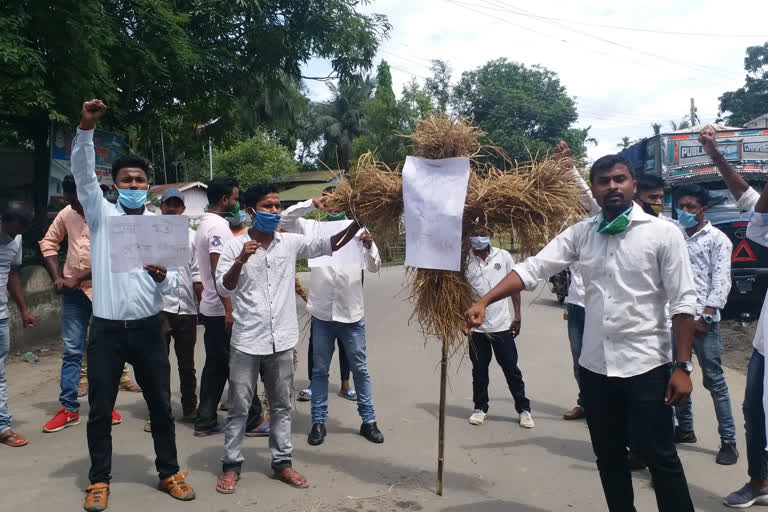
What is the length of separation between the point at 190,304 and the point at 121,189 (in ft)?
6.15

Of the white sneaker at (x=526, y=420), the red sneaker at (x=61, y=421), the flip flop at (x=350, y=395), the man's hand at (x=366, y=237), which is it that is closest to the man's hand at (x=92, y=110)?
the man's hand at (x=366, y=237)

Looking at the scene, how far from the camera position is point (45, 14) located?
781 centimetres

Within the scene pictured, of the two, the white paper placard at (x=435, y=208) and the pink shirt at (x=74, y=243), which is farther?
the pink shirt at (x=74, y=243)

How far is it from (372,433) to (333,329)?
91 centimetres

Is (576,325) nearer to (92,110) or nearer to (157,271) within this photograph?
(157,271)

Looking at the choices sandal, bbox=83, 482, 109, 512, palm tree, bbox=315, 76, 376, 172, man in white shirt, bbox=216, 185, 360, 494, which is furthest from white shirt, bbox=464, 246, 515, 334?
palm tree, bbox=315, 76, 376, 172

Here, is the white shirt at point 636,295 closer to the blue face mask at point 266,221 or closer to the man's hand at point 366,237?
the man's hand at point 366,237

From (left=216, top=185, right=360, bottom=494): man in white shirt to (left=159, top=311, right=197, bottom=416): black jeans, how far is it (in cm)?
148

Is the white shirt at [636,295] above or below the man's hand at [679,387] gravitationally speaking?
above

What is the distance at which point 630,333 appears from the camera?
3094 millimetres

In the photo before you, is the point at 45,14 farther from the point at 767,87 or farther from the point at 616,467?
the point at 767,87

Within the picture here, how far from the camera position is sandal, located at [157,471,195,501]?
395 centimetres

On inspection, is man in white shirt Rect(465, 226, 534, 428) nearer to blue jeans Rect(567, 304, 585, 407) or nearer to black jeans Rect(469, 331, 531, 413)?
black jeans Rect(469, 331, 531, 413)

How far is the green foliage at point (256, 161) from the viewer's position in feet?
116
